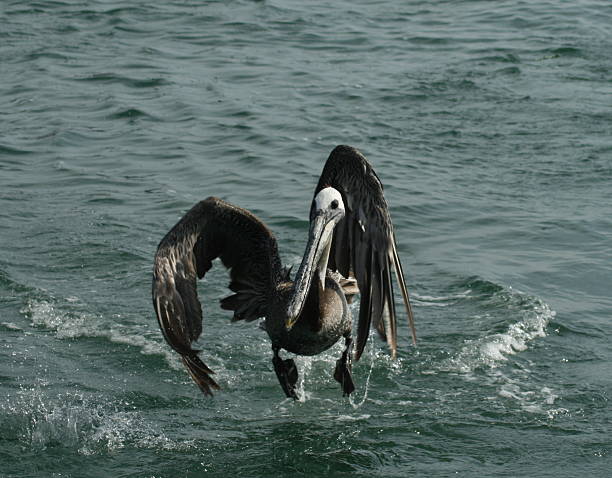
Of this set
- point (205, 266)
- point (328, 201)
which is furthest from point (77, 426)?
point (328, 201)

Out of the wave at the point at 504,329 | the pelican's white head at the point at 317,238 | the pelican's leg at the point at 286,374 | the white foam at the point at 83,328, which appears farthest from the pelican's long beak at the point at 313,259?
the white foam at the point at 83,328

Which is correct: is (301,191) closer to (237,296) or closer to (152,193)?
(152,193)

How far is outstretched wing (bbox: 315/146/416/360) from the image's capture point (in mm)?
7410

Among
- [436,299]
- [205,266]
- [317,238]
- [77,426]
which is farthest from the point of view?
[436,299]

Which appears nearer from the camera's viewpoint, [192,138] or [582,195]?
[582,195]

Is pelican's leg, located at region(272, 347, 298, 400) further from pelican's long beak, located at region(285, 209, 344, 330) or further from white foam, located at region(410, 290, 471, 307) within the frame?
white foam, located at region(410, 290, 471, 307)

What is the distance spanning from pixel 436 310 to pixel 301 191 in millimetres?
3068

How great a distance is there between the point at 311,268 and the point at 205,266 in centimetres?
104

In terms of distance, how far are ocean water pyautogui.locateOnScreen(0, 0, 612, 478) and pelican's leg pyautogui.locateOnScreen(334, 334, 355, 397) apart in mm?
166

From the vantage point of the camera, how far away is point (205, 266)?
24.7ft

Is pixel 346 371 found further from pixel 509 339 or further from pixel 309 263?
pixel 509 339

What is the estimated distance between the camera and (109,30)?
1752 cm

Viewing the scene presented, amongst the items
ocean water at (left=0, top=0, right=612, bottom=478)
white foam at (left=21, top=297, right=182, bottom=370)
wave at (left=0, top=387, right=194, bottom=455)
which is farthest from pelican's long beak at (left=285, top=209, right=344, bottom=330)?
white foam at (left=21, top=297, right=182, bottom=370)

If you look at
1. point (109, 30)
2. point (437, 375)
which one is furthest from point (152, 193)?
point (109, 30)
